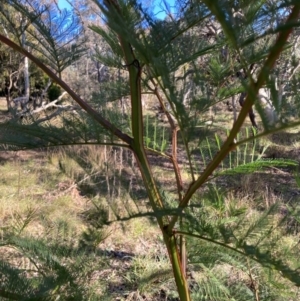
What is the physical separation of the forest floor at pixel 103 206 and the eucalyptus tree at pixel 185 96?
0.09 m

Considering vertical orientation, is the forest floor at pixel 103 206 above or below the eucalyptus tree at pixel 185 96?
below

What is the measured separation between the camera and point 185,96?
1.56ft

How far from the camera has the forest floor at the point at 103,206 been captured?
0.83 metres

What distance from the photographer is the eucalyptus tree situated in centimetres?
41

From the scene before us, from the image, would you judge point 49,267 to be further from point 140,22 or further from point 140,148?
point 140,22

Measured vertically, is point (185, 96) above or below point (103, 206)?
above

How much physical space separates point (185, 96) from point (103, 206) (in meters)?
0.36

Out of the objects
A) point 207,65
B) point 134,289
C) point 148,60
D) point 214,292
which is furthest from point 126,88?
point 134,289

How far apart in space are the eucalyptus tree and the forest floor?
9 centimetres

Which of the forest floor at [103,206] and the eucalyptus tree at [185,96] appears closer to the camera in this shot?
the eucalyptus tree at [185,96]

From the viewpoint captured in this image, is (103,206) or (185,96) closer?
(185,96)

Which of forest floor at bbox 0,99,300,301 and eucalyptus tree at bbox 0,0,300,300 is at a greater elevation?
eucalyptus tree at bbox 0,0,300,300

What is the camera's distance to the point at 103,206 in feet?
2.52

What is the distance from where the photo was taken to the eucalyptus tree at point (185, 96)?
1.35 feet
